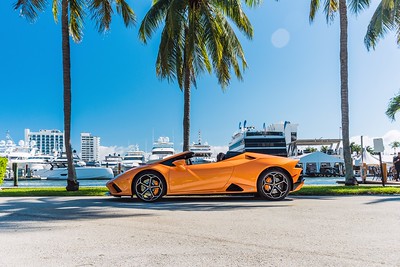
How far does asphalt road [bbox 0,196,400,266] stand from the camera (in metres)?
3.85

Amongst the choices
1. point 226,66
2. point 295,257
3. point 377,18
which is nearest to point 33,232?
point 295,257

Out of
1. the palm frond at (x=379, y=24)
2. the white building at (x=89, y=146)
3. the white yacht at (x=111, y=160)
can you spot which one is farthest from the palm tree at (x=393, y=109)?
the white building at (x=89, y=146)

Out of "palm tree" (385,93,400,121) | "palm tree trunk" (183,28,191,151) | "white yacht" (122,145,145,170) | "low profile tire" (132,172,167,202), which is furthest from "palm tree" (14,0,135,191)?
"white yacht" (122,145,145,170)

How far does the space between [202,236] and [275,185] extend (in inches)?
184

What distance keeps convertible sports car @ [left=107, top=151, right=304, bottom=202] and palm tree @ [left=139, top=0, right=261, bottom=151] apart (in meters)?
7.14

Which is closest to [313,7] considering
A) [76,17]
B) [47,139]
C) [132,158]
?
[76,17]

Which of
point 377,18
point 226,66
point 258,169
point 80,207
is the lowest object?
point 80,207

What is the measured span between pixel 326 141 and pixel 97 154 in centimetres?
7305

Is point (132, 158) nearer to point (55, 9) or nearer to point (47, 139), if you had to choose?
point (55, 9)

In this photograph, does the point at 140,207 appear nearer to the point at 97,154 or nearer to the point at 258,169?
the point at 258,169

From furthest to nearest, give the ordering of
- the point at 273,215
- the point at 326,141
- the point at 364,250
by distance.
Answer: the point at 326,141 < the point at 273,215 < the point at 364,250

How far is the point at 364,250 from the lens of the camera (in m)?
4.15

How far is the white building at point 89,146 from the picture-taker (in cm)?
12325

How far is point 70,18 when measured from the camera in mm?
16688
